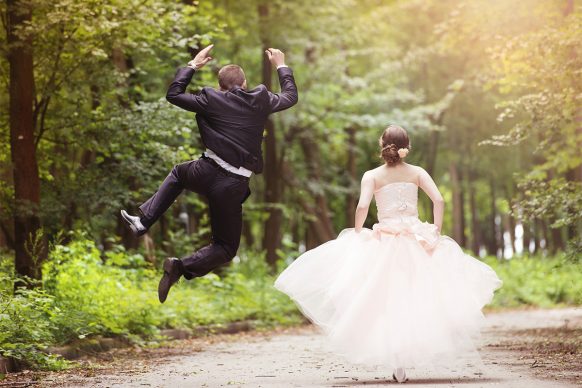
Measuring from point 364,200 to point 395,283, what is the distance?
869mm

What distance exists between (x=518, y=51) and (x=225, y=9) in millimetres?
13803

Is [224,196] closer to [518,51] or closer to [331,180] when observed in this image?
[518,51]

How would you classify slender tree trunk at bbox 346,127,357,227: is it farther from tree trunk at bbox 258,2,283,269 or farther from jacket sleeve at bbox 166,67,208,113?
jacket sleeve at bbox 166,67,208,113

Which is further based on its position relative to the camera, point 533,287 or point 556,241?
point 556,241

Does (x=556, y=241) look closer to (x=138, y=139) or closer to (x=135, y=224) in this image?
(x=138, y=139)

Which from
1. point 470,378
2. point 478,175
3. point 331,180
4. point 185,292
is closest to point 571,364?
point 470,378

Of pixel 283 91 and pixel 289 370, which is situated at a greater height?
pixel 283 91

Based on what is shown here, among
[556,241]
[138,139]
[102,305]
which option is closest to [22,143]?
[138,139]

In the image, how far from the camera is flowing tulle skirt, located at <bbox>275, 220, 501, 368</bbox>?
9547 millimetres

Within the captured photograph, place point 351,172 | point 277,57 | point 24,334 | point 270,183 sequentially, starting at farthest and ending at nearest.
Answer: point 351,172, point 270,183, point 24,334, point 277,57

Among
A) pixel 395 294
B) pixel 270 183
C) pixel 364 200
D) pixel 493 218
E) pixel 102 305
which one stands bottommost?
pixel 102 305

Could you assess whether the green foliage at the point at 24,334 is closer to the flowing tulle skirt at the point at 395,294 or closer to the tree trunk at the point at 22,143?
the tree trunk at the point at 22,143

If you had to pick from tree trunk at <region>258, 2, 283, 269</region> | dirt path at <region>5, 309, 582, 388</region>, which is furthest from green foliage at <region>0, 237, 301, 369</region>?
tree trunk at <region>258, 2, 283, 269</region>

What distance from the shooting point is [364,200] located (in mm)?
9734
